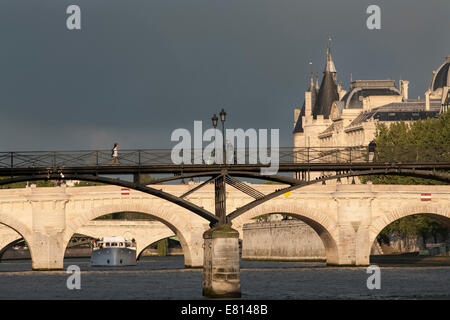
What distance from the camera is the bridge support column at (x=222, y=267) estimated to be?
53.5m

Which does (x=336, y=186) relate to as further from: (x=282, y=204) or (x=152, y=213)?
(x=152, y=213)

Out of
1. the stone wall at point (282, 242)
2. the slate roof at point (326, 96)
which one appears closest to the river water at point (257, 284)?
the stone wall at point (282, 242)

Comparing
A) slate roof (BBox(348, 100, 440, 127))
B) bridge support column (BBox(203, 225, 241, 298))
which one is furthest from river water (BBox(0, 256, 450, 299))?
slate roof (BBox(348, 100, 440, 127))

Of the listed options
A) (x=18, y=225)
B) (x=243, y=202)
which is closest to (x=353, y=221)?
(x=243, y=202)

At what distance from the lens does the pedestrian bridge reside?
85000mm

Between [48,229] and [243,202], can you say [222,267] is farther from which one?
[48,229]

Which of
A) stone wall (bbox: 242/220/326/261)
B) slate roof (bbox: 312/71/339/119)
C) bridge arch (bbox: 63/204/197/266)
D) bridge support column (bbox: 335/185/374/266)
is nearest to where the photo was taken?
bridge arch (bbox: 63/204/197/266)

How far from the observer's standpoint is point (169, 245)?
182625mm

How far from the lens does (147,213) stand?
281 ft

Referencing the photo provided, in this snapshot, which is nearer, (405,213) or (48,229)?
(48,229)

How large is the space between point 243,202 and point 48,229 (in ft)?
46.4

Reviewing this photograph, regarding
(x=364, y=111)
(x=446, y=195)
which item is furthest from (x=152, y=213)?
(x=364, y=111)

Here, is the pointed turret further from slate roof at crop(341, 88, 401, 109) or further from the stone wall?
the stone wall
